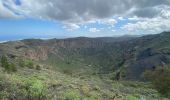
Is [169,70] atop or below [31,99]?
below

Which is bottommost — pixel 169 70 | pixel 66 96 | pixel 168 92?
pixel 168 92

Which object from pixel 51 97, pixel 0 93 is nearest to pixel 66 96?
pixel 51 97

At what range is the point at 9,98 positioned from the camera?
9.81m

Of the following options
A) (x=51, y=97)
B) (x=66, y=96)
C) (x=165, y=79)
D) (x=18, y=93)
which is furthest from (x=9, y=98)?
(x=165, y=79)

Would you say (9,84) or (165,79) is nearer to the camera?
(9,84)

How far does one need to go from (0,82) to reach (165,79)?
35.6m

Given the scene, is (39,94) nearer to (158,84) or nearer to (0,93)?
(0,93)

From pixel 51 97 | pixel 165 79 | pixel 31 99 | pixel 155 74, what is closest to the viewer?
pixel 31 99

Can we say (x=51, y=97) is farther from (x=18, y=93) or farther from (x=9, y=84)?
(x=9, y=84)

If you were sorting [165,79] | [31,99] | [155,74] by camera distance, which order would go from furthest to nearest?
1. [155,74]
2. [165,79]
3. [31,99]

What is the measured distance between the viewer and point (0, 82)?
11.5 meters

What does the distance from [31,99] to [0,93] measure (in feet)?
4.32

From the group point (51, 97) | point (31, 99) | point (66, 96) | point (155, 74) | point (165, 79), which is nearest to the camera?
point (31, 99)

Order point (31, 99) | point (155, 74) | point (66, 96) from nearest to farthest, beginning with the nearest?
point (31, 99) → point (66, 96) → point (155, 74)
